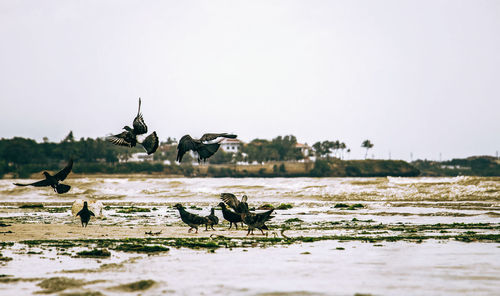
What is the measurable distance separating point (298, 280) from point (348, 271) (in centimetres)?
156

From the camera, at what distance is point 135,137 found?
622 inches

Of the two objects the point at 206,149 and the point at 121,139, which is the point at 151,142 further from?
the point at 206,149

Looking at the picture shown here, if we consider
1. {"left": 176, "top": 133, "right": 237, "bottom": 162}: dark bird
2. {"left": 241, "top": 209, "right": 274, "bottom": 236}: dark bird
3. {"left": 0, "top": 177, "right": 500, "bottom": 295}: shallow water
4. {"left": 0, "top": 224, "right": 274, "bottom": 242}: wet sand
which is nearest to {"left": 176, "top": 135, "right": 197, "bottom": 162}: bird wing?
{"left": 176, "top": 133, "right": 237, "bottom": 162}: dark bird

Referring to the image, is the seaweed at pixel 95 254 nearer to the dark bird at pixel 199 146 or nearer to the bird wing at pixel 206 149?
the dark bird at pixel 199 146

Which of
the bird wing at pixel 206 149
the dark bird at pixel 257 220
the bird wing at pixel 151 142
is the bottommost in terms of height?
the dark bird at pixel 257 220

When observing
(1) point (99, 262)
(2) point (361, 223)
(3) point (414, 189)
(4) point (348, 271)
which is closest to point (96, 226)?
(1) point (99, 262)

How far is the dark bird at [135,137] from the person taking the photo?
15.4m

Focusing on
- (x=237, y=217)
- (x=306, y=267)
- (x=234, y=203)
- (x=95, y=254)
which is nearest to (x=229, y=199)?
(x=234, y=203)

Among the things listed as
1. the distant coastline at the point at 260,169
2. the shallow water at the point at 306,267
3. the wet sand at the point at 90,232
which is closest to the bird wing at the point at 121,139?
the shallow water at the point at 306,267

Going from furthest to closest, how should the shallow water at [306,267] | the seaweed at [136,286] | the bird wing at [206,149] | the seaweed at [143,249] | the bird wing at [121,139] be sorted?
the bird wing at [121,139]
the bird wing at [206,149]
the seaweed at [143,249]
the shallow water at [306,267]
the seaweed at [136,286]

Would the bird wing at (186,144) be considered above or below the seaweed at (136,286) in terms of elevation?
above

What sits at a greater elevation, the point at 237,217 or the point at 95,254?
the point at 237,217

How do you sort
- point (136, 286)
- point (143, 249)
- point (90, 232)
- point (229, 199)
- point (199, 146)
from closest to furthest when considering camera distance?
point (136, 286) → point (143, 249) → point (199, 146) → point (229, 199) → point (90, 232)

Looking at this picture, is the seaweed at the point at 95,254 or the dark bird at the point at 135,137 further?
the dark bird at the point at 135,137
